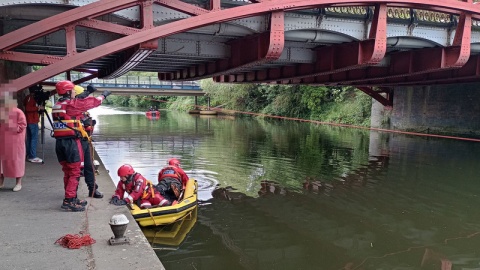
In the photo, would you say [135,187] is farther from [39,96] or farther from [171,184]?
[39,96]

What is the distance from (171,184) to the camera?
7.86 metres

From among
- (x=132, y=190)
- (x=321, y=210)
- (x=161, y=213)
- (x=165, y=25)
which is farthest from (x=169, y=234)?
(x=165, y=25)

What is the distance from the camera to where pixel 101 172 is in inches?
348

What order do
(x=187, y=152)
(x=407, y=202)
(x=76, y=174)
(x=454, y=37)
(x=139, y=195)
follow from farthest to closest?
(x=187, y=152) → (x=454, y=37) → (x=407, y=202) → (x=139, y=195) → (x=76, y=174)

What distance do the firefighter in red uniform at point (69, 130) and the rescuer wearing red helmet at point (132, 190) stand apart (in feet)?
2.59

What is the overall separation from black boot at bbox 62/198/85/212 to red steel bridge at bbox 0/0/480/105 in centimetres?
192

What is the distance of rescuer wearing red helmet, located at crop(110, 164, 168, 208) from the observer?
21.4 feet

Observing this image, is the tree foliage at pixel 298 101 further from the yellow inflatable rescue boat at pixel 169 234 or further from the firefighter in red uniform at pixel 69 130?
the firefighter in red uniform at pixel 69 130

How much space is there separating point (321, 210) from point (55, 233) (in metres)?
5.53

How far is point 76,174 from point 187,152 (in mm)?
10312

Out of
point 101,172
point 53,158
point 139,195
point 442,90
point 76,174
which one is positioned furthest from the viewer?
point 442,90

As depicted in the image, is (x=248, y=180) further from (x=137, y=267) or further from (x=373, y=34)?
(x=137, y=267)

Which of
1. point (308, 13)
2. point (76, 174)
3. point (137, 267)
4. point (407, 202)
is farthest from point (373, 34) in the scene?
point (137, 267)

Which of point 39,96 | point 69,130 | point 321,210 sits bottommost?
point 321,210
